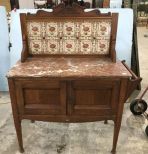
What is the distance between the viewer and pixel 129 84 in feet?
5.60

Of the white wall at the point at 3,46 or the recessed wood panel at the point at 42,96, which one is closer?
the recessed wood panel at the point at 42,96

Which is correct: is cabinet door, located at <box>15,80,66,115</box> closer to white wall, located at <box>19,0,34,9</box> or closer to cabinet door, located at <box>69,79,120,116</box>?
cabinet door, located at <box>69,79,120,116</box>

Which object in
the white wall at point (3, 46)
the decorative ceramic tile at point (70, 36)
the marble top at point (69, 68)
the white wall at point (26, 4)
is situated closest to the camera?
the marble top at point (69, 68)

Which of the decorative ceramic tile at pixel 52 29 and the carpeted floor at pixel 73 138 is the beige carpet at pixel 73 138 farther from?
the decorative ceramic tile at pixel 52 29

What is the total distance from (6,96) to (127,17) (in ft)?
5.94

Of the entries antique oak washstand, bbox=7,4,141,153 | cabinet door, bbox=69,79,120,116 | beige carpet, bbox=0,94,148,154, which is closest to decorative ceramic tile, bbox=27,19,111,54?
antique oak washstand, bbox=7,4,141,153

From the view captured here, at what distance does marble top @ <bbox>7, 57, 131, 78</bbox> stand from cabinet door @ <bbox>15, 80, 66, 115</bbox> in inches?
2.8

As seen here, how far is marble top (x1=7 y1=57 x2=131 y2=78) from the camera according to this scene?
1.60m

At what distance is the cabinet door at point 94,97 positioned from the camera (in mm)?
1624

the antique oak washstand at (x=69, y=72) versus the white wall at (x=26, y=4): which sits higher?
the white wall at (x=26, y=4)

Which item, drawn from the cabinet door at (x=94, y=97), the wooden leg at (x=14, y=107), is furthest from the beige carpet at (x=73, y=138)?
the cabinet door at (x=94, y=97)

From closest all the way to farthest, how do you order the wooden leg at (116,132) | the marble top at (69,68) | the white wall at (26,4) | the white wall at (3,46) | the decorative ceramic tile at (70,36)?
the marble top at (69,68), the wooden leg at (116,132), the decorative ceramic tile at (70,36), the white wall at (3,46), the white wall at (26,4)

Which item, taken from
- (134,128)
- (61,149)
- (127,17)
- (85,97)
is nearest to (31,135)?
(61,149)

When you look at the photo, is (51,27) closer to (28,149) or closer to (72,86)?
(72,86)
